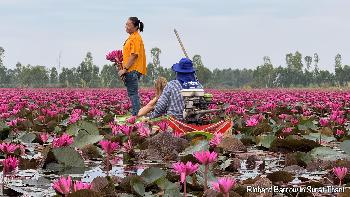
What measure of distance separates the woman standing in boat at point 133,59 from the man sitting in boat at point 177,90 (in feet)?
7.77

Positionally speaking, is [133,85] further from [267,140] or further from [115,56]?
[267,140]

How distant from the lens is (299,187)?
391 centimetres

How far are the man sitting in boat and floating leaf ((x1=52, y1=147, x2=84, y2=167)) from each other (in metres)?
3.04

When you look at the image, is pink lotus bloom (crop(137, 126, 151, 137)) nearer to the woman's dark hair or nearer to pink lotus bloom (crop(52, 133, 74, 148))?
pink lotus bloom (crop(52, 133, 74, 148))

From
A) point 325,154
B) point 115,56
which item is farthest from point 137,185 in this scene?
point 115,56

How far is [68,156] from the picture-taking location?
15.4 feet

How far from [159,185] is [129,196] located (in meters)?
0.38

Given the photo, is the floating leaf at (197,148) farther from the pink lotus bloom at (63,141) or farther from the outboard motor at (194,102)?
the outboard motor at (194,102)

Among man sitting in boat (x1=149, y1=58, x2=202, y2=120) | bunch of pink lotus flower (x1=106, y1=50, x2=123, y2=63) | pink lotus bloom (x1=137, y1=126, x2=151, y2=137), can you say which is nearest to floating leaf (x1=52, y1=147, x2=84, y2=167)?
pink lotus bloom (x1=137, y1=126, x2=151, y2=137)

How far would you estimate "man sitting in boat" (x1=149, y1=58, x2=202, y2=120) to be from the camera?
25.1 feet

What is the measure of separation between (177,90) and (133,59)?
9.12 ft

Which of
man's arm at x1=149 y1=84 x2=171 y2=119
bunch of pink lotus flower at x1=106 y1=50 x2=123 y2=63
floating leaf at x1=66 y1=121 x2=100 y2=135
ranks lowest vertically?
floating leaf at x1=66 y1=121 x2=100 y2=135

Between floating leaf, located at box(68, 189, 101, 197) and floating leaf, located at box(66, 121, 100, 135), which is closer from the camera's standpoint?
floating leaf, located at box(68, 189, 101, 197)

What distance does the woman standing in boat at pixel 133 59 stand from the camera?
10.2 m
